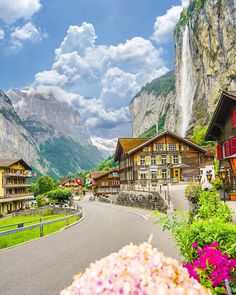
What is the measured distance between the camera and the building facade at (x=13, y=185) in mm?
75000

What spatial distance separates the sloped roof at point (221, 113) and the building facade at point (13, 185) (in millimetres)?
52972

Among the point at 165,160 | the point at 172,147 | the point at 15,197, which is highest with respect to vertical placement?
the point at 172,147

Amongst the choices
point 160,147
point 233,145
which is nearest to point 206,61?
point 160,147

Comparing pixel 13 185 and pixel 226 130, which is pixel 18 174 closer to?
A: pixel 13 185

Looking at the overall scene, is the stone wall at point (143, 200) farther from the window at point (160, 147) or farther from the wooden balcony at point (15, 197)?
the wooden balcony at point (15, 197)

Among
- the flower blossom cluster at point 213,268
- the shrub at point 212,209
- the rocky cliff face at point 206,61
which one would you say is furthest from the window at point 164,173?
the flower blossom cluster at point 213,268

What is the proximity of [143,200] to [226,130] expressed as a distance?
1802 cm

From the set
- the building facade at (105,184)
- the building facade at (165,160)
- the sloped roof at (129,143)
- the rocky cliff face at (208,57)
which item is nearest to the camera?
the building facade at (165,160)

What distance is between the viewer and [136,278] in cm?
247

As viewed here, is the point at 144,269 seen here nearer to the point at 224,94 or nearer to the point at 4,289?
the point at 4,289

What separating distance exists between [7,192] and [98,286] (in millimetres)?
78052

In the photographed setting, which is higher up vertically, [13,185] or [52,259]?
[13,185]

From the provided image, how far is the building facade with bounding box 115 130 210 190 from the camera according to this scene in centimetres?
5731

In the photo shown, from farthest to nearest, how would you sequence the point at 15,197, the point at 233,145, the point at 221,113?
the point at 15,197
the point at 221,113
the point at 233,145
